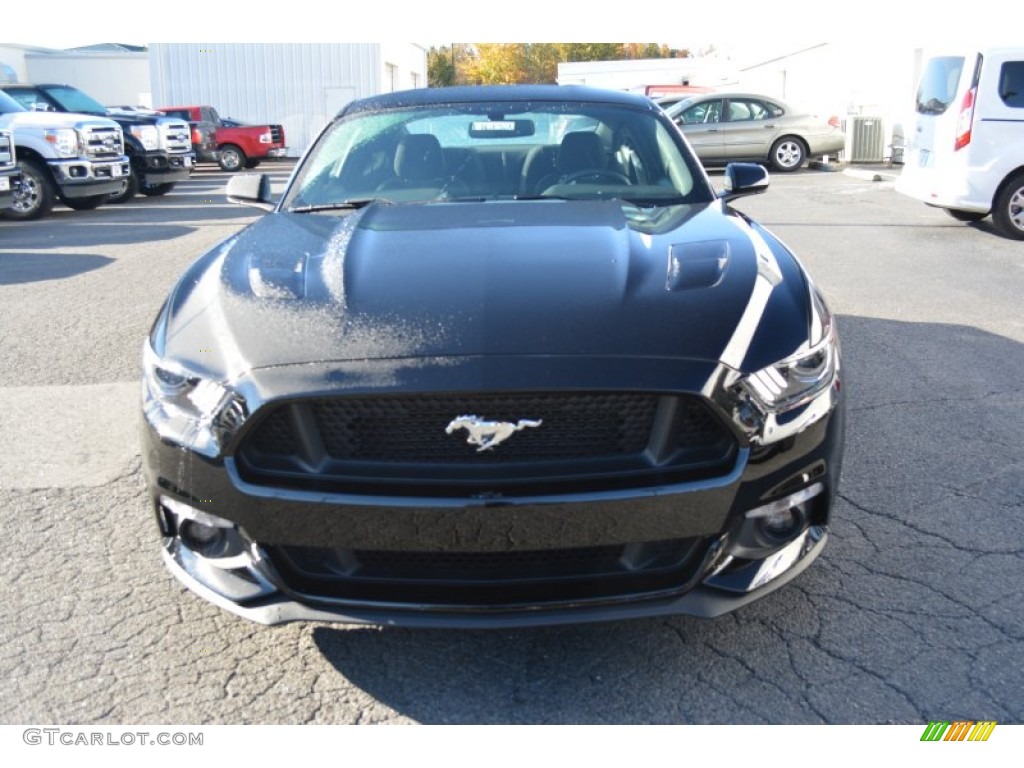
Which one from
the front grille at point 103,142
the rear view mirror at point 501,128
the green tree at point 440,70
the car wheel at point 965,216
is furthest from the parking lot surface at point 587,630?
the green tree at point 440,70

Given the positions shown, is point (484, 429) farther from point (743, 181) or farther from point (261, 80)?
point (261, 80)

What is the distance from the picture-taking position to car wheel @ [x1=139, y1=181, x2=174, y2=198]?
701 inches

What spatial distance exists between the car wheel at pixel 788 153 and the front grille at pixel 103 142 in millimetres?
12458

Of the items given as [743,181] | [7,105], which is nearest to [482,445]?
[743,181]

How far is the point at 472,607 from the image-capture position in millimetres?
2496

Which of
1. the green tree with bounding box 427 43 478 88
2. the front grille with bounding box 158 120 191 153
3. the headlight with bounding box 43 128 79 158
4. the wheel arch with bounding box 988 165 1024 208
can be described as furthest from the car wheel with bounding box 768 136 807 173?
the green tree with bounding box 427 43 478 88

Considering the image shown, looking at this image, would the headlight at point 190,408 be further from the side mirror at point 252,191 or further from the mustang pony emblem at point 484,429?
the side mirror at point 252,191

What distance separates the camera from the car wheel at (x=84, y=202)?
1534 centimetres

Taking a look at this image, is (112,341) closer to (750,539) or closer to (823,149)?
(750,539)

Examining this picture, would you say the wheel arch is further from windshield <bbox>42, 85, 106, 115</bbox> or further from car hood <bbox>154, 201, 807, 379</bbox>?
windshield <bbox>42, 85, 106, 115</bbox>

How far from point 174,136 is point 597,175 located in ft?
49.4

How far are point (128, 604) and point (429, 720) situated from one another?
1.15m

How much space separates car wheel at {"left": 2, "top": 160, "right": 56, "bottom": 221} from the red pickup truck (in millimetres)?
12437

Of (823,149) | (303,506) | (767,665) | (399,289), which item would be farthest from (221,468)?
(823,149)
